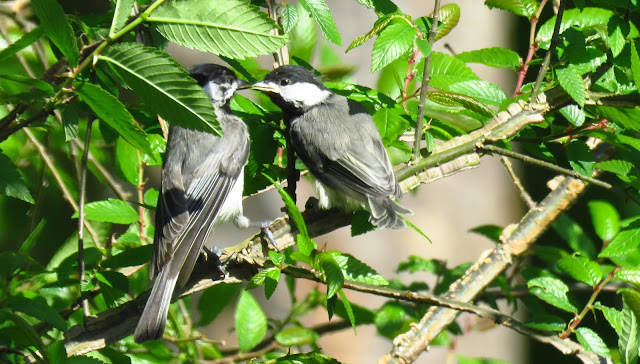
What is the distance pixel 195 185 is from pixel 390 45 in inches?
40.7

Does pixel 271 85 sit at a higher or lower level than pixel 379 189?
higher

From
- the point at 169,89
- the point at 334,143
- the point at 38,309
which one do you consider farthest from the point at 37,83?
the point at 334,143

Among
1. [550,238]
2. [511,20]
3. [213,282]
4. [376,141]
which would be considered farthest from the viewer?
[550,238]

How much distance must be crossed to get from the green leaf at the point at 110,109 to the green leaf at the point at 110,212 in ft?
2.58

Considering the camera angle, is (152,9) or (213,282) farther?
(213,282)

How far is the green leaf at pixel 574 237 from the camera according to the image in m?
2.54

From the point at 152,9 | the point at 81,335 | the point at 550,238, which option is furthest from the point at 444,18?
the point at 550,238

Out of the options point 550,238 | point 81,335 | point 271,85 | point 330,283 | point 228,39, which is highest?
point 228,39

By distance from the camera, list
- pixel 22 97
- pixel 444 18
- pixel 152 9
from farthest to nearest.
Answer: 1. pixel 444 18
2. pixel 22 97
3. pixel 152 9

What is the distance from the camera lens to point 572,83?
6.02 feet

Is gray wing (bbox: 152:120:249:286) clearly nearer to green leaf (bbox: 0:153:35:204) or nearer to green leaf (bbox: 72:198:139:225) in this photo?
green leaf (bbox: 72:198:139:225)

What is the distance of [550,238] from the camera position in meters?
5.50

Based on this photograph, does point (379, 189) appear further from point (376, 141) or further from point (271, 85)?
point (271, 85)

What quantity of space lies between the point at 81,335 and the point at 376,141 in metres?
1.29
